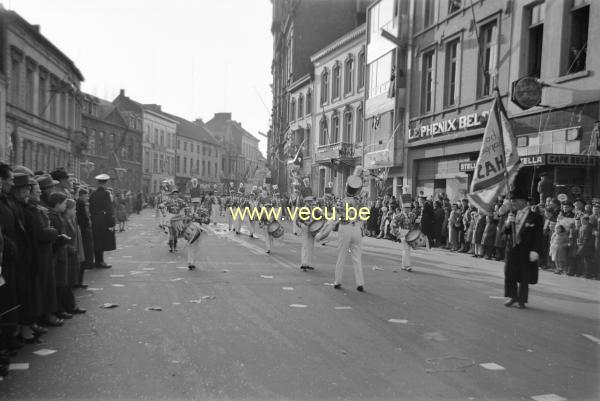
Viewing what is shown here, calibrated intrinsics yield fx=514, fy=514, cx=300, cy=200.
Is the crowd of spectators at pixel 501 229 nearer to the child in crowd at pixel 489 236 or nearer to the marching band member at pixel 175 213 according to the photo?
the child in crowd at pixel 489 236

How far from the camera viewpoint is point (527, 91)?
15.6m

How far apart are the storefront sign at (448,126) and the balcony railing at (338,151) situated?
328 inches

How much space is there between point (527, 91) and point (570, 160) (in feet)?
8.74

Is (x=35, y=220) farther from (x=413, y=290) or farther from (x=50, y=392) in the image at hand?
(x=413, y=290)

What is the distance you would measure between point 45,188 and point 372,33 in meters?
26.5

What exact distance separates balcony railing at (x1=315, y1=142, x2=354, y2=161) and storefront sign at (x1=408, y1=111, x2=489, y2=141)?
27.3 feet

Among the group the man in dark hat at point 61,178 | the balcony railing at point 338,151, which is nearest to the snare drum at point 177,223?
the man in dark hat at point 61,178

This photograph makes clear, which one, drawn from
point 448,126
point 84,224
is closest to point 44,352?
point 84,224

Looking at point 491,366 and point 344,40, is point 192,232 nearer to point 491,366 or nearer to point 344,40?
point 491,366

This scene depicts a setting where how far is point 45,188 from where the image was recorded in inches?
281

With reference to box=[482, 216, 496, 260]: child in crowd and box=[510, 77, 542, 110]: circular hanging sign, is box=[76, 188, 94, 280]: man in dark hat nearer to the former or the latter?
box=[482, 216, 496, 260]: child in crowd

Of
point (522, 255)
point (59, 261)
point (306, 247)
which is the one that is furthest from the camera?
point (306, 247)

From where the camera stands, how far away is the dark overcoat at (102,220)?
11.0 meters

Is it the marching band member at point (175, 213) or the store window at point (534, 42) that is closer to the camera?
the marching band member at point (175, 213)
